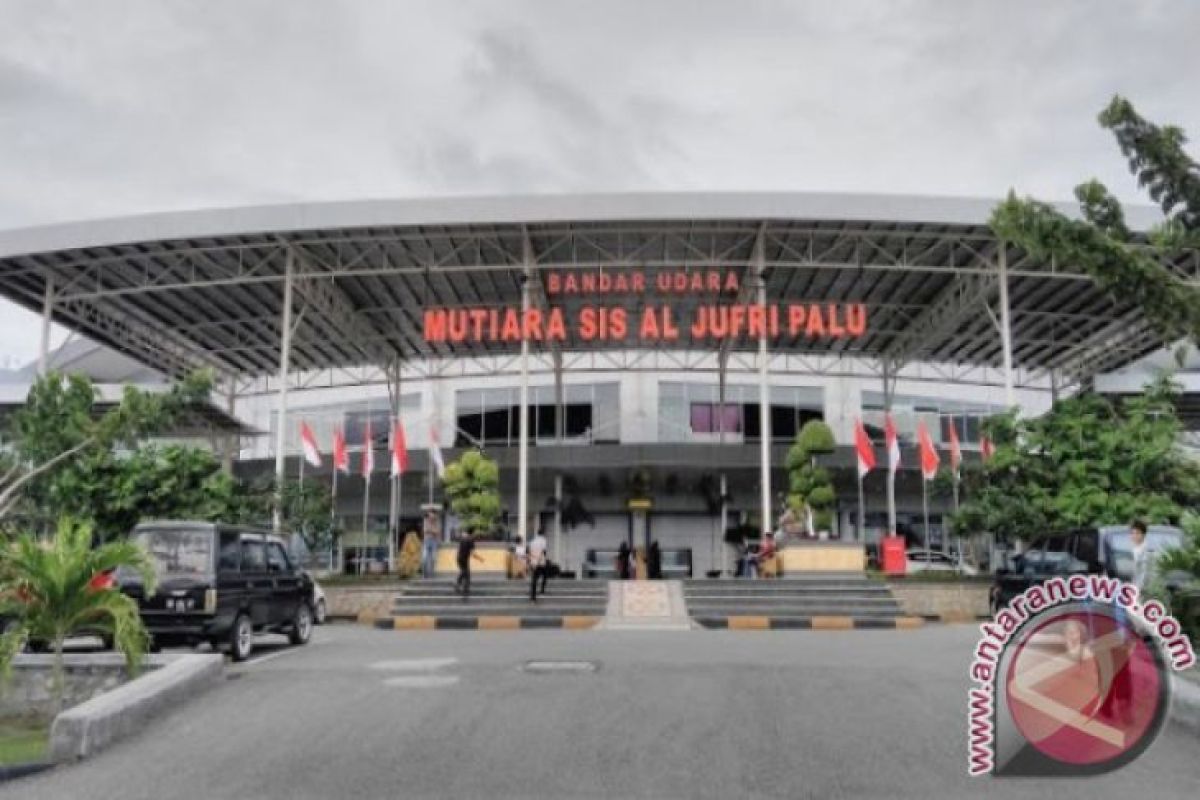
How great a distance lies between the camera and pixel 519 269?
27.2 m

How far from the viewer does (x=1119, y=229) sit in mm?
7902

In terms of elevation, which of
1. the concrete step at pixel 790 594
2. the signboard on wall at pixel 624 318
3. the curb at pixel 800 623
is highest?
the signboard on wall at pixel 624 318

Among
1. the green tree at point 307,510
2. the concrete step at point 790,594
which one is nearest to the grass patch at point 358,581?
the green tree at point 307,510

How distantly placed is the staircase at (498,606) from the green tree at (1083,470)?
29.4 ft

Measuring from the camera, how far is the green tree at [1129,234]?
7.26 metres

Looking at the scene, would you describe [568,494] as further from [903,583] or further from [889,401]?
[903,583]

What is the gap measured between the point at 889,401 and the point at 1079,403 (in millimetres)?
13973

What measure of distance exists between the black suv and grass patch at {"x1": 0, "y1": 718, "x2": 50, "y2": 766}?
3033 millimetres

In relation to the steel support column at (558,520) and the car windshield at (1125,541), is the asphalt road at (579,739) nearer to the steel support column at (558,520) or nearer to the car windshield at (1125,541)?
the car windshield at (1125,541)

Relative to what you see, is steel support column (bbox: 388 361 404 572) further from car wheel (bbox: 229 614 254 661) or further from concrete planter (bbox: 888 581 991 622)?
car wheel (bbox: 229 614 254 661)

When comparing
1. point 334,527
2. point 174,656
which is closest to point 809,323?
point 334,527

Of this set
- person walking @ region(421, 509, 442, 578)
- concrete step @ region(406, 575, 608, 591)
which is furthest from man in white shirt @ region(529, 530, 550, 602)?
person walking @ region(421, 509, 442, 578)

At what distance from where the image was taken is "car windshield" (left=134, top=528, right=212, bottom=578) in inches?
510

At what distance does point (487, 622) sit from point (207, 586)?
7.19 m
